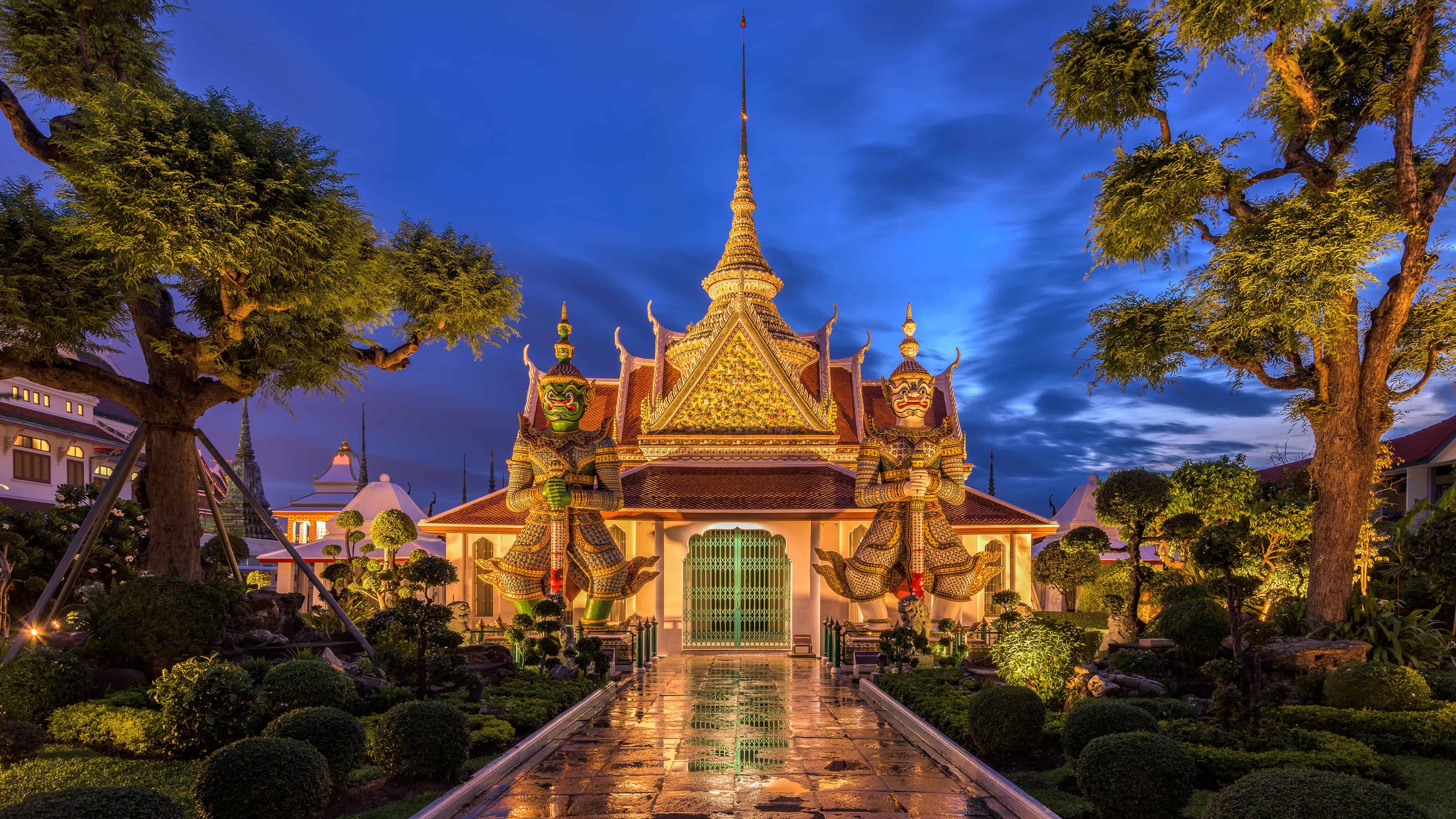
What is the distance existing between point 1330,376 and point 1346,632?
354cm

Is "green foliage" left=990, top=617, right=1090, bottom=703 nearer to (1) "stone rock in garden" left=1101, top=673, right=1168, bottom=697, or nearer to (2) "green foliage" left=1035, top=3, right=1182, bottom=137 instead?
(1) "stone rock in garden" left=1101, top=673, right=1168, bottom=697

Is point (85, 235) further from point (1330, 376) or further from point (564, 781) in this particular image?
point (1330, 376)

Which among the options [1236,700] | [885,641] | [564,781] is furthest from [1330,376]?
[564,781]

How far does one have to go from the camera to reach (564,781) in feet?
23.9

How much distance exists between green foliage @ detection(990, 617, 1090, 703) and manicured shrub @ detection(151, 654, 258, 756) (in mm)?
7917

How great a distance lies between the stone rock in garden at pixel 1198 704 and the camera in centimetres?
891

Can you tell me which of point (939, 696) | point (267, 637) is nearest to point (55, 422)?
point (267, 637)

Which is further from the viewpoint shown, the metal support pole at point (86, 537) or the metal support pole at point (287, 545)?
the metal support pole at point (287, 545)

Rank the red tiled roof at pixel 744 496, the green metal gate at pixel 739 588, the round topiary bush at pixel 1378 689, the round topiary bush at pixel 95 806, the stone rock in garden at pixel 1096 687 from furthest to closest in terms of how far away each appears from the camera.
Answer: the green metal gate at pixel 739 588 < the red tiled roof at pixel 744 496 < the stone rock in garden at pixel 1096 687 < the round topiary bush at pixel 1378 689 < the round topiary bush at pixel 95 806

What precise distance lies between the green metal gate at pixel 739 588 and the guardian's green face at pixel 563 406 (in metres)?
4.50

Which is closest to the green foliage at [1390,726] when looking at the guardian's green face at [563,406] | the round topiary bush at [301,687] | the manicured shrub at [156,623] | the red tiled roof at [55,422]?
the round topiary bush at [301,687]

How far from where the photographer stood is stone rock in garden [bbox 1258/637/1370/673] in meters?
9.70

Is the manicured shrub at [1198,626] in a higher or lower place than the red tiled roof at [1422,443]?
lower

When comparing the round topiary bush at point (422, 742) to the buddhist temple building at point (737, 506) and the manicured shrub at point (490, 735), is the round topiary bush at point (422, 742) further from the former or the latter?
the buddhist temple building at point (737, 506)
